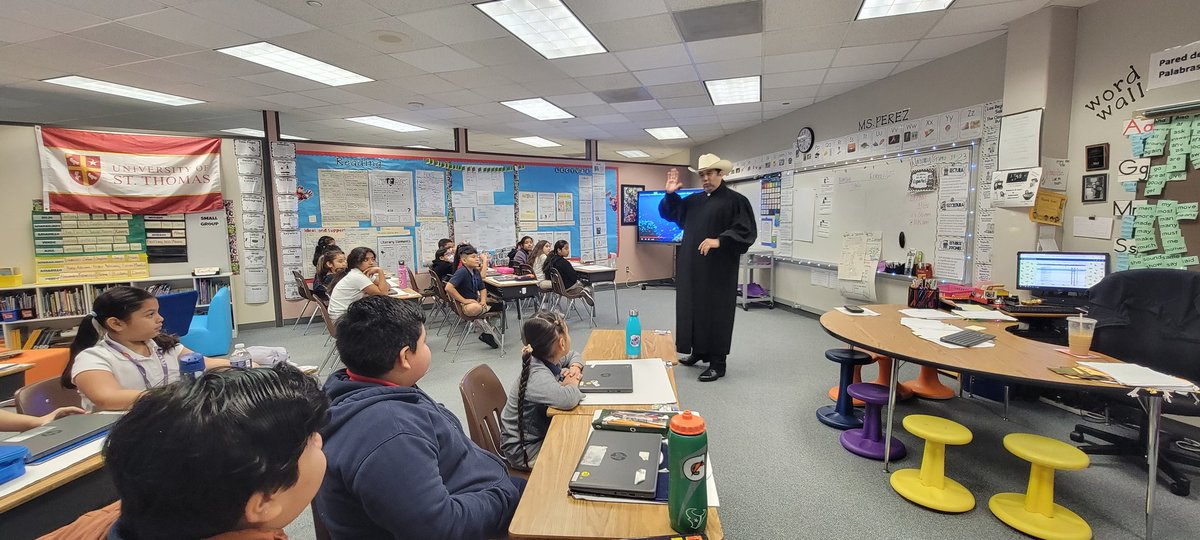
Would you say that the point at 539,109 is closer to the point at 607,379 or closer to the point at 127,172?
the point at 127,172

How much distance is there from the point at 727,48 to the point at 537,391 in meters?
3.58

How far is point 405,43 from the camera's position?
3.81 metres

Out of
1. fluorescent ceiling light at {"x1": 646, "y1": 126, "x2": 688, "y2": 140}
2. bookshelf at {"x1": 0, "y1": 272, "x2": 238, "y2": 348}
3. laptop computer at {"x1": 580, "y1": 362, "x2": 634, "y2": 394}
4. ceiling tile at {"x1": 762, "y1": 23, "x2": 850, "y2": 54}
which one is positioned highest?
fluorescent ceiling light at {"x1": 646, "y1": 126, "x2": 688, "y2": 140}

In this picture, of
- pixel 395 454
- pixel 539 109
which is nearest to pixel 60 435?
pixel 395 454

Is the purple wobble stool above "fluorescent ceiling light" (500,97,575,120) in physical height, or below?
below

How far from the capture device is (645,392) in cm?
170

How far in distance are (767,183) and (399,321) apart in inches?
265

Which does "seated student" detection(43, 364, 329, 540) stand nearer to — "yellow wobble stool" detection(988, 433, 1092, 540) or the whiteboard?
"yellow wobble stool" detection(988, 433, 1092, 540)

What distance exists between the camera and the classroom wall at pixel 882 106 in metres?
3.98

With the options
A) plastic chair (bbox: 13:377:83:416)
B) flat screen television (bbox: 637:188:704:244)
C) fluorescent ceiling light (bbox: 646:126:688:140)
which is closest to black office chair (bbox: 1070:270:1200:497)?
plastic chair (bbox: 13:377:83:416)

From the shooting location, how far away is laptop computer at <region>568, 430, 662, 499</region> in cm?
111

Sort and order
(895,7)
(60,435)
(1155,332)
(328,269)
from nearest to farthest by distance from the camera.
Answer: (60,435), (1155,332), (895,7), (328,269)

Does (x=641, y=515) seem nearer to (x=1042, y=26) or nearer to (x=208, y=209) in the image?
(x=1042, y=26)

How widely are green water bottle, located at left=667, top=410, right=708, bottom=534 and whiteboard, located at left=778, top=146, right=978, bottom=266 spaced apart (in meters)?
4.44
